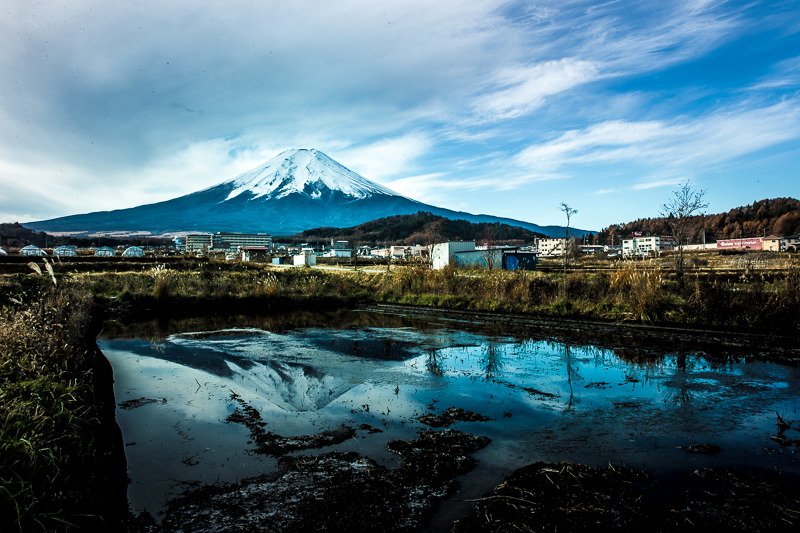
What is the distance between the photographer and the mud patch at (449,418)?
5586 mm

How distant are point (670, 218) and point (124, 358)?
18352mm

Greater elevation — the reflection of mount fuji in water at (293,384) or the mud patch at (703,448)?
the reflection of mount fuji in water at (293,384)

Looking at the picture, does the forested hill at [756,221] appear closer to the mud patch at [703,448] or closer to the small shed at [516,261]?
the small shed at [516,261]

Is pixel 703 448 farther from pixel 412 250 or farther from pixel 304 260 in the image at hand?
pixel 412 250

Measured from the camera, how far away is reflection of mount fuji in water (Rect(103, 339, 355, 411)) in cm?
672

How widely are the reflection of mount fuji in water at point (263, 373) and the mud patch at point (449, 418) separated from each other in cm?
162

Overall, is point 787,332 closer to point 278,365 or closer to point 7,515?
point 278,365

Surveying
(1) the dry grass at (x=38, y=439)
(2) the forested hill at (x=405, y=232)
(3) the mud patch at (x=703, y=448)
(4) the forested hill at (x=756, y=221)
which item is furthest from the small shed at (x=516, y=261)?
(2) the forested hill at (x=405, y=232)

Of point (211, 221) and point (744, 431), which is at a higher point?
point (211, 221)

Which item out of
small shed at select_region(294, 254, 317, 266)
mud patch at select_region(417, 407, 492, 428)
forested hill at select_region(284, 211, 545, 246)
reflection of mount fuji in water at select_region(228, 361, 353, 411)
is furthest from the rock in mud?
forested hill at select_region(284, 211, 545, 246)

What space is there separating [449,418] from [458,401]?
0.75 metres

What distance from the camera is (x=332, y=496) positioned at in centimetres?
382

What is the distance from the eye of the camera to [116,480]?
13.9ft

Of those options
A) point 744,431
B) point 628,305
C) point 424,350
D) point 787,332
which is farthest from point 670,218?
point 744,431
